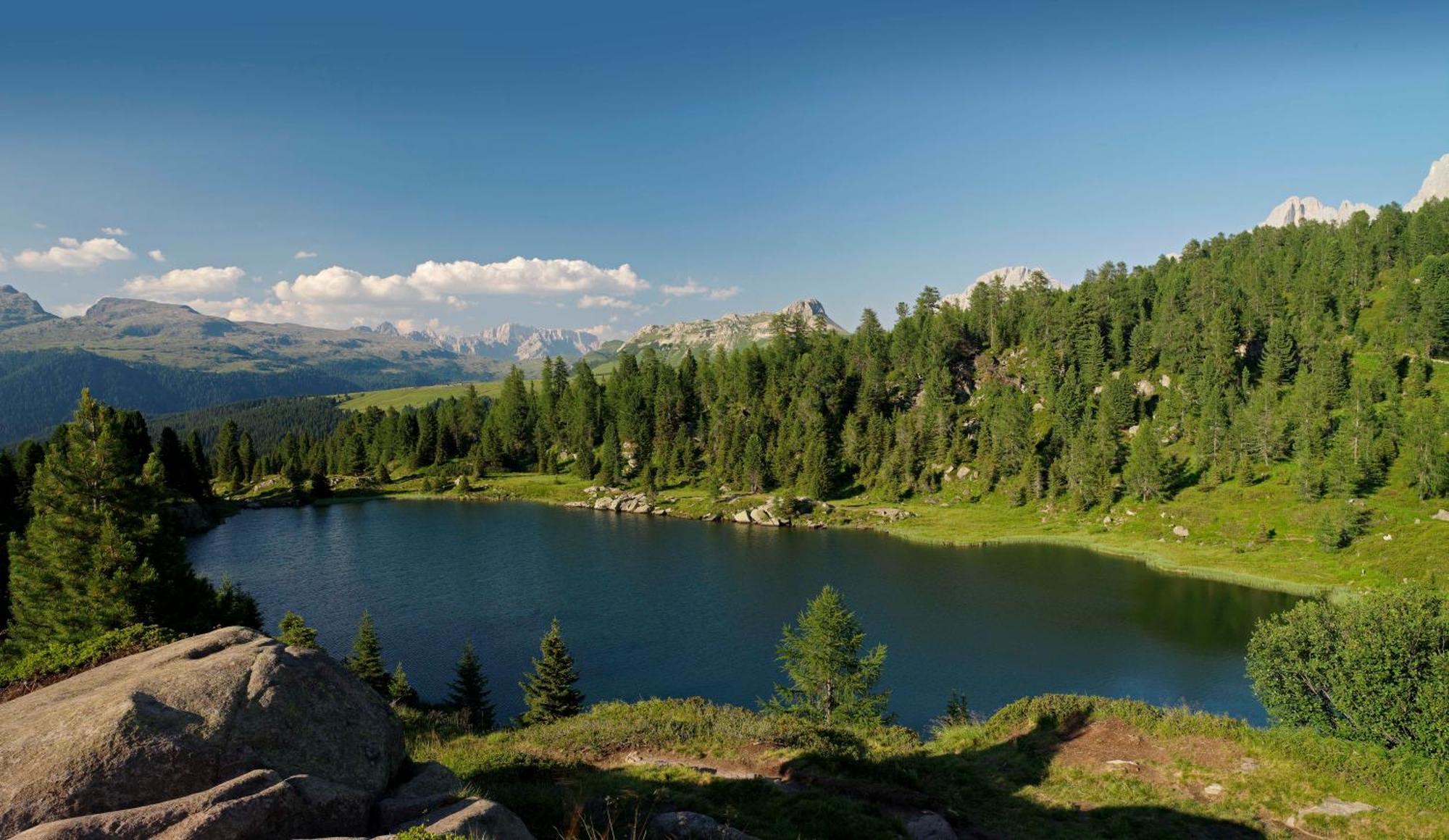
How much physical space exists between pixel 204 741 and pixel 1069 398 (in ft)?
482

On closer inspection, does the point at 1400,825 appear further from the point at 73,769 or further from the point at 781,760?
the point at 73,769

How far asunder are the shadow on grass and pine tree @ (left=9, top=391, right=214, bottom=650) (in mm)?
30027

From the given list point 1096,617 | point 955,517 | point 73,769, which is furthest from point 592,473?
point 73,769

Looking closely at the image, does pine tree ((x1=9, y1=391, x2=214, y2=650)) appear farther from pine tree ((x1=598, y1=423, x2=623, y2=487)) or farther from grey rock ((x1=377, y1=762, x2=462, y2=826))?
pine tree ((x1=598, y1=423, x2=623, y2=487))

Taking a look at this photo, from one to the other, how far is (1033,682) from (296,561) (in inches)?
Result: 3807

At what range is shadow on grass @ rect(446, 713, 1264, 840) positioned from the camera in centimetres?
1602

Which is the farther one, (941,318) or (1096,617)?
(941,318)

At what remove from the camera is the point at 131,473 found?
39.6m

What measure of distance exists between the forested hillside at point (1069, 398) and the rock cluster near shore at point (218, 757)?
112 meters

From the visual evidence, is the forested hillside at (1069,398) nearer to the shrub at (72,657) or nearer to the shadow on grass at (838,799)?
the shadow on grass at (838,799)

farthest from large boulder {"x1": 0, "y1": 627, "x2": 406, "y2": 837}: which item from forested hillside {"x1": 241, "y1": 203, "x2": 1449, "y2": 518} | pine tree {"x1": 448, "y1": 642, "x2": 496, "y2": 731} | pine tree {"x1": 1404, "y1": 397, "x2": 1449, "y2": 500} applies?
pine tree {"x1": 1404, "y1": 397, "x2": 1449, "y2": 500}

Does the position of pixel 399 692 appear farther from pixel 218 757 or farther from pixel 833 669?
pixel 218 757

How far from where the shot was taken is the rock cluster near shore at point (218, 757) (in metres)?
9.48

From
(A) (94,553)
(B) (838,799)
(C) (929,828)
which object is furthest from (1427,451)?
(A) (94,553)
